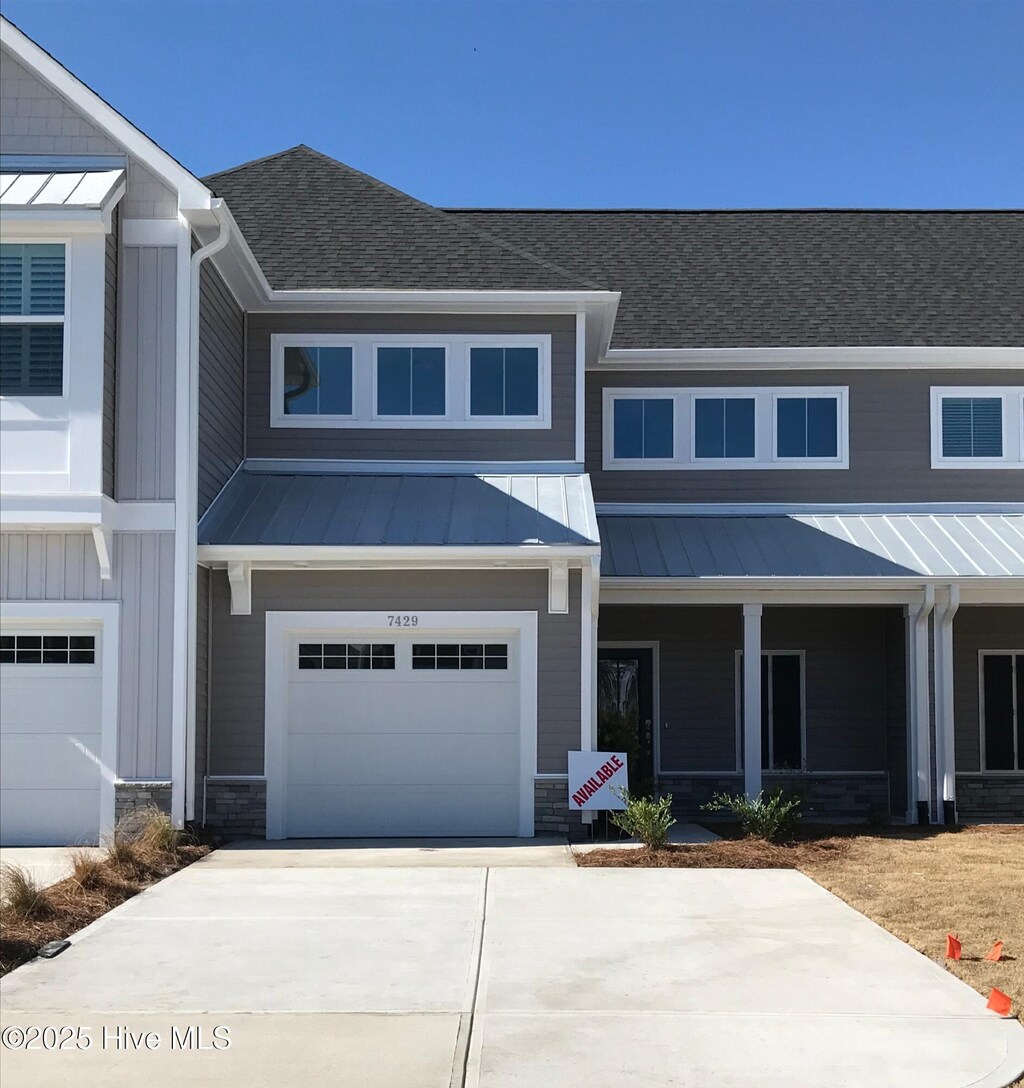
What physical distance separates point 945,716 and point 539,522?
17.5 feet

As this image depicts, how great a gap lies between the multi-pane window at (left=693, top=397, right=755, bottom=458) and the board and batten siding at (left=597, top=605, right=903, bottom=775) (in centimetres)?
212

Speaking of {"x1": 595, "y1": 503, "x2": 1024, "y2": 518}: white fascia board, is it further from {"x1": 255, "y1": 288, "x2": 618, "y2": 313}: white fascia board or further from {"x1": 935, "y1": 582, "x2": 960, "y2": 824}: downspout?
{"x1": 255, "y1": 288, "x2": 618, "y2": 313}: white fascia board

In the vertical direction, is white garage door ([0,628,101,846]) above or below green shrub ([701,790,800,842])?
above

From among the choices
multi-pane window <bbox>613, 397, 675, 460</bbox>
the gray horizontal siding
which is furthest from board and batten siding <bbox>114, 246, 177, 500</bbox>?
the gray horizontal siding

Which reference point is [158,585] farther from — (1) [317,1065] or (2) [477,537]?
(1) [317,1065]

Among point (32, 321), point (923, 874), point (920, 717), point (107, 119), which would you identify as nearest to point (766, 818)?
point (923, 874)

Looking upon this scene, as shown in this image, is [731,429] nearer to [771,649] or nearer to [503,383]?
[771,649]

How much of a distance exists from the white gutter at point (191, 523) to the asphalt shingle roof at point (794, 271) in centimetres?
624

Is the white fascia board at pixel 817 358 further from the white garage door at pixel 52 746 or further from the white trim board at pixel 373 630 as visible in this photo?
the white garage door at pixel 52 746

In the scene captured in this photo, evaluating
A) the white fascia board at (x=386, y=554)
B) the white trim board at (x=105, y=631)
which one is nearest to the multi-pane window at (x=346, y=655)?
the white fascia board at (x=386, y=554)

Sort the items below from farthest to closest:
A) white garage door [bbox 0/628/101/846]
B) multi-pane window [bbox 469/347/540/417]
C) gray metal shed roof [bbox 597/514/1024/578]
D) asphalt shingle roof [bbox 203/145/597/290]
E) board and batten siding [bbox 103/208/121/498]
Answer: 1. multi-pane window [bbox 469/347/540/417]
2. asphalt shingle roof [bbox 203/145/597/290]
3. gray metal shed roof [bbox 597/514/1024/578]
4. white garage door [bbox 0/628/101/846]
5. board and batten siding [bbox 103/208/121/498]

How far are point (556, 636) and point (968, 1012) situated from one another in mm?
7344

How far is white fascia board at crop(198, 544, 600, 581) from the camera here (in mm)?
13477

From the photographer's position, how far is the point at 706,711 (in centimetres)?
1775
